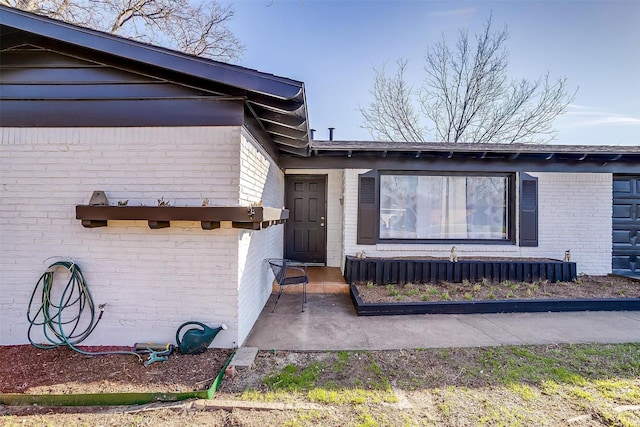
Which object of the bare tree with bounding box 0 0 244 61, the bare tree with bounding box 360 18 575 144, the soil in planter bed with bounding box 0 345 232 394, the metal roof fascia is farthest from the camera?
the bare tree with bounding box 360 18 575 144

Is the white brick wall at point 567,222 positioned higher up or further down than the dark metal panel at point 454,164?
further down

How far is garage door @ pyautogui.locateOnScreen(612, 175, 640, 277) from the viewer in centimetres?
649

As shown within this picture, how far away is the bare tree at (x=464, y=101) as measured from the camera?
13625mm

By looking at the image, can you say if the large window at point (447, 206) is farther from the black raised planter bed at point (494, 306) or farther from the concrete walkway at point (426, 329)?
the concrete walkway at point (426, 329)

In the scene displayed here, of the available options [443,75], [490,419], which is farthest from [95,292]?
[443,75]

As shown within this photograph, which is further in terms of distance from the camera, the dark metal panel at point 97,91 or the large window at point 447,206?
the large window at point 447,206

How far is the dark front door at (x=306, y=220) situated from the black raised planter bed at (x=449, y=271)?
161cm

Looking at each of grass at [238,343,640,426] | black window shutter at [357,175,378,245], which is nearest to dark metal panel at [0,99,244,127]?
grass at [238,343,640,426]

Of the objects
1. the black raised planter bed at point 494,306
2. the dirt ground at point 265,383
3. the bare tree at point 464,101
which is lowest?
the dirt ground at point 265,383

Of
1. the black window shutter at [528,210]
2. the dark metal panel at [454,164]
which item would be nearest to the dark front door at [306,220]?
the dark metal panel at [454,164]

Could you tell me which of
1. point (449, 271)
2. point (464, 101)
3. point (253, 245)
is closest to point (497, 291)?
point (449, 271)

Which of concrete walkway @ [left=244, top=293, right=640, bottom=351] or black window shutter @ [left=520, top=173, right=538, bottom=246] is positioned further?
black window shutter @ [left=520, top=173, right=538, bottom=246]

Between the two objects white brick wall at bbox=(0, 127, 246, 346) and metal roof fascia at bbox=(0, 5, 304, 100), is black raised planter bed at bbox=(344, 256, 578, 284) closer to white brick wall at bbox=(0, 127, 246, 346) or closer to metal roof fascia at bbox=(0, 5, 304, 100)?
white brick wall at bbox=(0, 127, 246, 346)

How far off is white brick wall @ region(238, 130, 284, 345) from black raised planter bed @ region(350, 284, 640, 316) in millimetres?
1495
